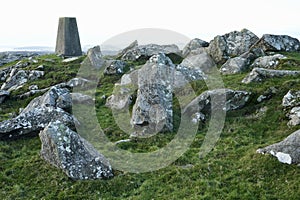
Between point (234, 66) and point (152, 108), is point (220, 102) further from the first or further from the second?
point (234, 66)

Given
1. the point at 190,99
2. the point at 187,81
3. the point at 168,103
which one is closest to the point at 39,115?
the point at 168,103

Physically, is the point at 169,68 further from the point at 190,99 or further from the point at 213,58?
the point at 213,58

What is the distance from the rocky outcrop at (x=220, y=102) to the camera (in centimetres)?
2072

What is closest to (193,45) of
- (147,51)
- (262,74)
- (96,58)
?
(147,51)

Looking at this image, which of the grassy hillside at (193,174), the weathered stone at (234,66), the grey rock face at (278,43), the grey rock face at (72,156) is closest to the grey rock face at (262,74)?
the grassy hillside at (193,174)

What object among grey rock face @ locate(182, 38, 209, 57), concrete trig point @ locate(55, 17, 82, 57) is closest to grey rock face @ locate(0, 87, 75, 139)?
grey rock face @ locate(182, 38, 209, 57)

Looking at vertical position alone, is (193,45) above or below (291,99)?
above

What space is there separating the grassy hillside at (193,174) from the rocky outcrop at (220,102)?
123 cm

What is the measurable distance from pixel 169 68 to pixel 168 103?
6032mm

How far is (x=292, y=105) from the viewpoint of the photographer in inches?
742

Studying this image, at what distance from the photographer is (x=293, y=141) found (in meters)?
13.9

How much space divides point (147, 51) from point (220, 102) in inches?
742


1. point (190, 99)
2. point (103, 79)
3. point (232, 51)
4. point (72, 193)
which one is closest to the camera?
point (72, 193)

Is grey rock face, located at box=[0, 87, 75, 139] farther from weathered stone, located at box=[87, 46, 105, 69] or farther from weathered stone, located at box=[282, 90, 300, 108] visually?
weathered stone, located at box=[87, 46, 105, 69]
